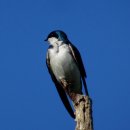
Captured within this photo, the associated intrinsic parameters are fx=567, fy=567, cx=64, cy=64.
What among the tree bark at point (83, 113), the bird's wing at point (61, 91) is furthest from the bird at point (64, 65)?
the tree bark at point (83, 113)

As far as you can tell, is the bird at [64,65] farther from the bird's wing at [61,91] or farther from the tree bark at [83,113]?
the tree bark at [83,113]

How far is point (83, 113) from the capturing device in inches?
306

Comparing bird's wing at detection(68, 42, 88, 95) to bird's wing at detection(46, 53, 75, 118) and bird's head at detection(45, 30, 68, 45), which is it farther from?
bird's wing at detection(46, 53, 75, 118)

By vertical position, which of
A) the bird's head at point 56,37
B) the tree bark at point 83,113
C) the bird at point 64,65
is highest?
the bird's head at point 56,37

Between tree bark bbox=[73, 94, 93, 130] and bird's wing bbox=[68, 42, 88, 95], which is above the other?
bird's wing bbox=[68, 42, 88, 95]

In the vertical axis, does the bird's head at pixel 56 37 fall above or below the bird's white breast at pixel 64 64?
above

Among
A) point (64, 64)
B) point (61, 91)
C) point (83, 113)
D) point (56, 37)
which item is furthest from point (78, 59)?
point (83, 113)

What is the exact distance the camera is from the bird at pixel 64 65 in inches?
408

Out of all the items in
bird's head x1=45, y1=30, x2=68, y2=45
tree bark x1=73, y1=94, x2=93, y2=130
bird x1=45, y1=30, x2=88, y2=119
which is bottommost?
tree bark x1=73, y1=94, x2=93, y2=130

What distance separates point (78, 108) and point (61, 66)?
2.65 metres

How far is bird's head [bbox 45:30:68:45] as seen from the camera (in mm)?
10531

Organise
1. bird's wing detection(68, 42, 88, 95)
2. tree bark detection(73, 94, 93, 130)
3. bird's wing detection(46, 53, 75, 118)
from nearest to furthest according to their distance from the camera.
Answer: tree bark detection(73, 94, 93, 130)
bird's wing detection(46, 53, 75, 118)
bird's wing detection(68, 42, 88, 95)

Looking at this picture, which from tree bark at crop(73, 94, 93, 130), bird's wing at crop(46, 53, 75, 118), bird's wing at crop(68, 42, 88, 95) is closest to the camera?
tree bark at crop(73, 94, 93, 130)

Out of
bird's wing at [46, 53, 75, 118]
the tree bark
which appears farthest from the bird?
the tree bark
